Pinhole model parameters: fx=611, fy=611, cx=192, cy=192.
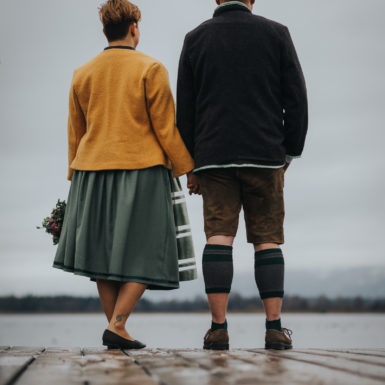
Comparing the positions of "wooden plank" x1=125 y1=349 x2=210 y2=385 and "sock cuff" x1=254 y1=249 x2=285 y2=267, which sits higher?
"sock cuff" x1=254 y1=249 x2=285 y2=267

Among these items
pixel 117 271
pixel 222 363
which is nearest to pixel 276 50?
pixel 117 271

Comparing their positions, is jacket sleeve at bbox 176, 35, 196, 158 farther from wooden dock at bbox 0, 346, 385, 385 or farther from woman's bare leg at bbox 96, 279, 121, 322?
wooden dock at bbox 0, 346, 385, 385

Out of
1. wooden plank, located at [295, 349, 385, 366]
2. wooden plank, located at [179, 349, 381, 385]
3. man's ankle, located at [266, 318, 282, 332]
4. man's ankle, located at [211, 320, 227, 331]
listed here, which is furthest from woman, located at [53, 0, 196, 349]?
wooden plank, located at [295, 349, 385, 366]

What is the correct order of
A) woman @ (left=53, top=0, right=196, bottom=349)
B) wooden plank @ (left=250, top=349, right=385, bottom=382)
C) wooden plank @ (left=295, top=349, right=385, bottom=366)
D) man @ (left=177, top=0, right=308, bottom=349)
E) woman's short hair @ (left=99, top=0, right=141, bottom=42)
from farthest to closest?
1. woman's short hair @ (left=99, top=0, right=141, bottom=42)
2. woman @ (left=53, top=0, right=196, bottom=349)
3. man @ (left=177, top=0, right=308, bottom=349)
4. wooden plank @ (left=295, top=349, right=385, bottom=366)
5. wooden plank @ (left=250, top=349, right=385, bottom=382)

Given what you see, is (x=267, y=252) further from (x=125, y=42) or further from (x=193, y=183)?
(x=125, y=42)

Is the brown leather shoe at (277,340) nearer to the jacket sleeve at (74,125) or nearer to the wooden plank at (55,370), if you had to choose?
the wooden plank at (55,370)

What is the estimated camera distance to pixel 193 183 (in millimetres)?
3820

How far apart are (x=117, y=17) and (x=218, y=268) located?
5.69 feet

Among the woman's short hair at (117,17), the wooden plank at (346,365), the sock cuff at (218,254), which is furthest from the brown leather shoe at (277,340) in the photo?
the woman's short hair at (117,17)

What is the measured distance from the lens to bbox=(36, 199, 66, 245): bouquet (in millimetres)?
3996

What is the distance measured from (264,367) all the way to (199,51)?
6.91 feet

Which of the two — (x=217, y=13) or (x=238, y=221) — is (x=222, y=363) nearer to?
(x=238, y=221)

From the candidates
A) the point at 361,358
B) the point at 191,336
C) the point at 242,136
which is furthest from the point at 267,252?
the point at 191,336

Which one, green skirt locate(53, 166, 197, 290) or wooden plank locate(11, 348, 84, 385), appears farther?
green skirt locate(53, 166, 197, 290)
